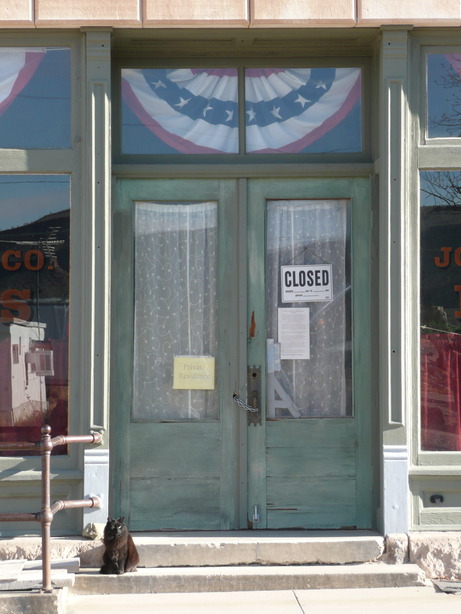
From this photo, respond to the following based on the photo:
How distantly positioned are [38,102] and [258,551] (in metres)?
3.53

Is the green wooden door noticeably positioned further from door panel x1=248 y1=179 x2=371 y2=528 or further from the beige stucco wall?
the beige stucco wall

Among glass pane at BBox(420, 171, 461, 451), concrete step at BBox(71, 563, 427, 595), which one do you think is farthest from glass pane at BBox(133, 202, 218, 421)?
glass pane at BBox(420, 171, 461, 451)

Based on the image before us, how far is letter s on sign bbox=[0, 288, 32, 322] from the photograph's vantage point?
679cm

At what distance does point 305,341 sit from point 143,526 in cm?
178

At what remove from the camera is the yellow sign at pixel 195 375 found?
6.92 metres

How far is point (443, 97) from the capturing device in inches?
270

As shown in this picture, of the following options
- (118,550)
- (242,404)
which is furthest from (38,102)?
(118,550)

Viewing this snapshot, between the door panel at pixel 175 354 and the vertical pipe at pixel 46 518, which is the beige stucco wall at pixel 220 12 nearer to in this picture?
the door panel at pixel 175 354

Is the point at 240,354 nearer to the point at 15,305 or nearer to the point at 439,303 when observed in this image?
the point at 439,303

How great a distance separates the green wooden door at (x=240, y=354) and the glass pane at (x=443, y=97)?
0.69 m

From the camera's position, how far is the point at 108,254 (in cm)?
670

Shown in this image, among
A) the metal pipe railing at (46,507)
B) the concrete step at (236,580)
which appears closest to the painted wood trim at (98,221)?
the metal pipe railing at (46,507)

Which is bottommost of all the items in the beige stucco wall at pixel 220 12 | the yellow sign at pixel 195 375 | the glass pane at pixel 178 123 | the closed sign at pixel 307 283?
the yellow sign at pixel 195 375

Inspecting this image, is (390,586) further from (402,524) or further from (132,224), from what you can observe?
(132,224)
